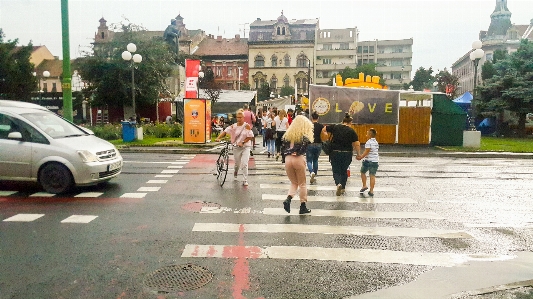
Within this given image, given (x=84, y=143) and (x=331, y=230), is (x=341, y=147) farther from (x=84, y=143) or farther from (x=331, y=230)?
(x=84, y=143)

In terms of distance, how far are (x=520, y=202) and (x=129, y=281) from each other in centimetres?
811

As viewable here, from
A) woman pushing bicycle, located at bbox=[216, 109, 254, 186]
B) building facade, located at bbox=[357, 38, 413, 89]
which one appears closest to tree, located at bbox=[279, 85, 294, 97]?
building facade, located at bbox=[357, 38, 413, 89]

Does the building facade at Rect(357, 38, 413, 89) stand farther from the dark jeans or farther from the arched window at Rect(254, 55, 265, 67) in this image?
the dark jeans

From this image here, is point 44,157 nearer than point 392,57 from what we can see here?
Yes

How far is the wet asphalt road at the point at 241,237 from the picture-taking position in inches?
183

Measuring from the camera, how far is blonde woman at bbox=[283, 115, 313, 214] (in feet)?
24.3

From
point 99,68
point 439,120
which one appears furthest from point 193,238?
point 99,68

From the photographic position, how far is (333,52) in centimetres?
9606

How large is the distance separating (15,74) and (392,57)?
8972 centimetres

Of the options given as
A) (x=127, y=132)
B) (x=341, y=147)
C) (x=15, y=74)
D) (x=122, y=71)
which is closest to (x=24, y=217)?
(x=341, y=147)

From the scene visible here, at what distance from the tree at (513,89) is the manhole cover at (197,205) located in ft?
90.5

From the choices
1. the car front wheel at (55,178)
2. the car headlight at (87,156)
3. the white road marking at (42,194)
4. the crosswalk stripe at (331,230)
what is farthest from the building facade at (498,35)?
the white road marking at (42,194)

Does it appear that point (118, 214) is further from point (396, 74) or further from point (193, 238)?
point (396, 74)

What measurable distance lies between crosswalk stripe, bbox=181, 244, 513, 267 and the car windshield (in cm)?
543
